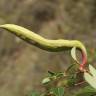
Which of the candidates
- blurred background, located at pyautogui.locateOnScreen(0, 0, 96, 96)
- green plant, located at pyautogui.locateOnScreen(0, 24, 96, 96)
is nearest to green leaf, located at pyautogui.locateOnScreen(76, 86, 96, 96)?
green plant, located at pyautogui.locateOnScreen(0, 24, 96, 96)

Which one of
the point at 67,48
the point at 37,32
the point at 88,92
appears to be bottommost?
the point at 88,92

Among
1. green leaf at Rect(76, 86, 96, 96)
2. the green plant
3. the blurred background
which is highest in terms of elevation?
the blurred background

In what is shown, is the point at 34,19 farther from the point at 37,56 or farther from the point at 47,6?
the point at 37,56

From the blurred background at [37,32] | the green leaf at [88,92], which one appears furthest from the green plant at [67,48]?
the blurred background at [37,32]

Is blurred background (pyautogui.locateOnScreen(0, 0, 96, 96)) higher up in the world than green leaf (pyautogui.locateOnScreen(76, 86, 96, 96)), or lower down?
higher up

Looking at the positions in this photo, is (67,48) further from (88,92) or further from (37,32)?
(37,32)

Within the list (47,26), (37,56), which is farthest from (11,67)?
(47,26)

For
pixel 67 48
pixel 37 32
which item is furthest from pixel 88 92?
pixel 37 32

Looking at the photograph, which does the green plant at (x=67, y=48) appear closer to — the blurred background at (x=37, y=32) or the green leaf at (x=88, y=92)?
the green leaf at (x=88, y=92)

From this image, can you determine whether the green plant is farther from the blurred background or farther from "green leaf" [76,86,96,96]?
the blurred background

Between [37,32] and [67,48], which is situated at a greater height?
[37,32]
